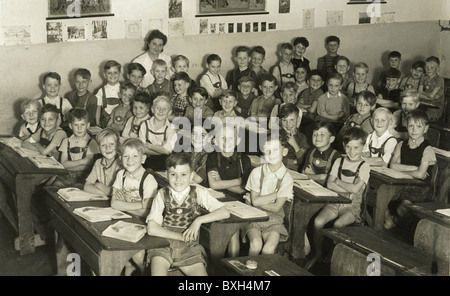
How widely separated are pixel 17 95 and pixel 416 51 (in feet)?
19.8

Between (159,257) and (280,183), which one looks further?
(280,183)

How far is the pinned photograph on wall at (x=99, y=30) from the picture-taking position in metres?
7.22

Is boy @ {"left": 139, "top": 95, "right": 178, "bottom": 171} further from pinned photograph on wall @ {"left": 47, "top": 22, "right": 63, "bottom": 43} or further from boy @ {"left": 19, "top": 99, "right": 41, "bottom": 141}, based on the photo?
pinned photograph on wall @ {"left": 47, "top": 22, "right": 63, "bottom": 43}

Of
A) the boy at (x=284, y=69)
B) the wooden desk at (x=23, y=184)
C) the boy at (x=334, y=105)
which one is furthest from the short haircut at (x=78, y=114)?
the boy at (x=284, y=69)

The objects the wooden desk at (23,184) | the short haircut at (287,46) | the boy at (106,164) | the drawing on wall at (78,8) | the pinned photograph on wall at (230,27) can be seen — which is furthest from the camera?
the pinned photograph on wall at (230,27)

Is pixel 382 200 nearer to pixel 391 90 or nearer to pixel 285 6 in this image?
pixel 391 90

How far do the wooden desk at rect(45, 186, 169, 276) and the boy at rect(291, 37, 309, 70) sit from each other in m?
4.85

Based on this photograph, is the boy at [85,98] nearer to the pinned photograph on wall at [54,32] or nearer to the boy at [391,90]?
the pinned photograph on wall at [54,32]

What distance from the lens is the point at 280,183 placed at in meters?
4.23

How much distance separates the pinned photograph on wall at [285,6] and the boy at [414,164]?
390 centimetres

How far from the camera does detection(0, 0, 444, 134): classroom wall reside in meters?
6.80
